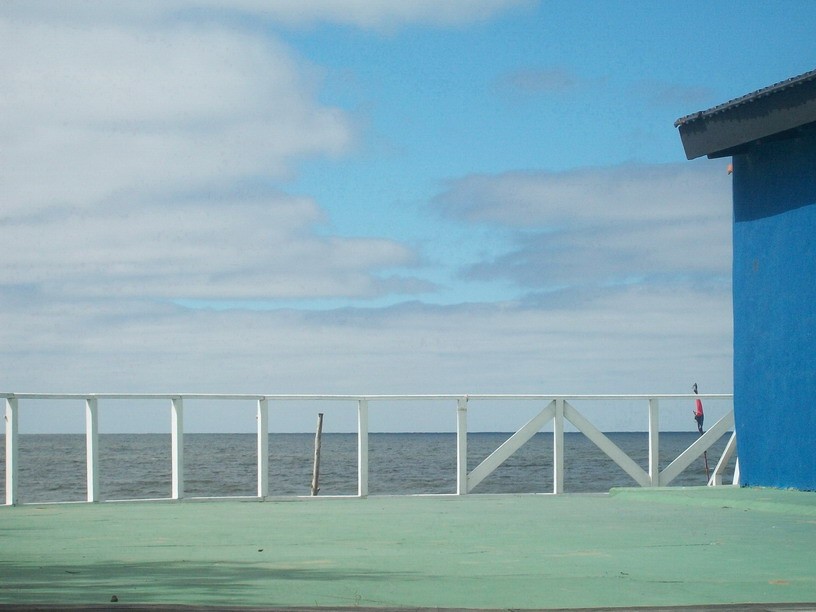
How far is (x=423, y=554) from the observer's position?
18.6 feet

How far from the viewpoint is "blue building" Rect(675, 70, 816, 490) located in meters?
8.62

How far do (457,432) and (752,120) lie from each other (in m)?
4.26

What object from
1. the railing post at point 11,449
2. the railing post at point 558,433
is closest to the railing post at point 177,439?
the railing post at point 11,449

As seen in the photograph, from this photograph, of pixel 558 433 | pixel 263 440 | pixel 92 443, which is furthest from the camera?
pixel 558 433

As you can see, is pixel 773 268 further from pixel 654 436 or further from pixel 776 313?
pixel 654 436

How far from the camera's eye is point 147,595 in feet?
13.8

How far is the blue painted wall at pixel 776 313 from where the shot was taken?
8695 mm

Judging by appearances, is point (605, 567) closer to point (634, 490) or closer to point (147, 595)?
point (147, 595)

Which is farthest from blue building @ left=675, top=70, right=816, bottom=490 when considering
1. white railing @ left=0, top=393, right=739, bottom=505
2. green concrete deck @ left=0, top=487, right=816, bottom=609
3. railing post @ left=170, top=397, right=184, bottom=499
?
railing post @ left=170, top=397, right=184, bottom=499

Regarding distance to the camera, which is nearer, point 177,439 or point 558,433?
point 177,439

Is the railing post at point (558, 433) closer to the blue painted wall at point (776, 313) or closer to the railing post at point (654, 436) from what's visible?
the railing post at point (654, 436)

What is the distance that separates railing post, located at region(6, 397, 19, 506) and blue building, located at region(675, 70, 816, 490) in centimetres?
639

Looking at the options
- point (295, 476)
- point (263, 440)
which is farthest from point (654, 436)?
point (295, 476)

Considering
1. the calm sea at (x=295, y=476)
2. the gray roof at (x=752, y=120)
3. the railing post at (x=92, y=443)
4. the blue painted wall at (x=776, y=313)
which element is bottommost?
the calm sea at (x=295, y=476)
